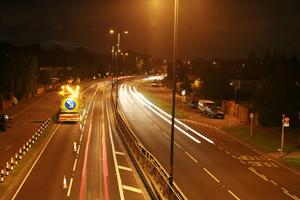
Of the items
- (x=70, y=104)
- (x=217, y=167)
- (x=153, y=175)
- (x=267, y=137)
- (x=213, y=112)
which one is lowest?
(x=267, y=137)

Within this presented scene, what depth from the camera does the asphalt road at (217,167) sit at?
24.3m

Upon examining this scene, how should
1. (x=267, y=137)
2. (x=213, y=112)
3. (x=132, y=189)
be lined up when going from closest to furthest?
(x=132, y=189), (x=267, y=137), (x=213, y=112)

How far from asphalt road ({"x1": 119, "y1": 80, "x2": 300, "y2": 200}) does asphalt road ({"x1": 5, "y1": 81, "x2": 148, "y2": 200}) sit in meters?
2.87

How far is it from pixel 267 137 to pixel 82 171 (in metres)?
22.7

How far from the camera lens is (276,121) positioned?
51656 mm

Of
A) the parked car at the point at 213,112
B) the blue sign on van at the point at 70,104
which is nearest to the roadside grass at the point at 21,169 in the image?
→ the blue sign on van at the point at 70,104

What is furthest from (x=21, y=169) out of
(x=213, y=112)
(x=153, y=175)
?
(x=213, y=112)

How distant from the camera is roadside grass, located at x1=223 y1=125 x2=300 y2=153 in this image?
129 ft

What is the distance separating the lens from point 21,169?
2769cm

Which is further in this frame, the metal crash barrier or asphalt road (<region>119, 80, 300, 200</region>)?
asphalt road (<region>119, 80, 300, 200</region>)

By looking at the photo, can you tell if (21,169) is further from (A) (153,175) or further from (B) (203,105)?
(B) (203,105)

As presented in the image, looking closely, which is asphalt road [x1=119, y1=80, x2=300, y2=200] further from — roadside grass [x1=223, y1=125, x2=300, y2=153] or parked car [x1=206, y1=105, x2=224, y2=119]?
parked car [x1=206, y1=105, x2=224, y2=119]

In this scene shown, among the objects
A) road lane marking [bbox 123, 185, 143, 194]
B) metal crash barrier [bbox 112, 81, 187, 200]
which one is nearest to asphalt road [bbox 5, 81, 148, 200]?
road lane marking [bbox 123, 185, 143, 194]

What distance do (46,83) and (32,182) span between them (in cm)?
8532
